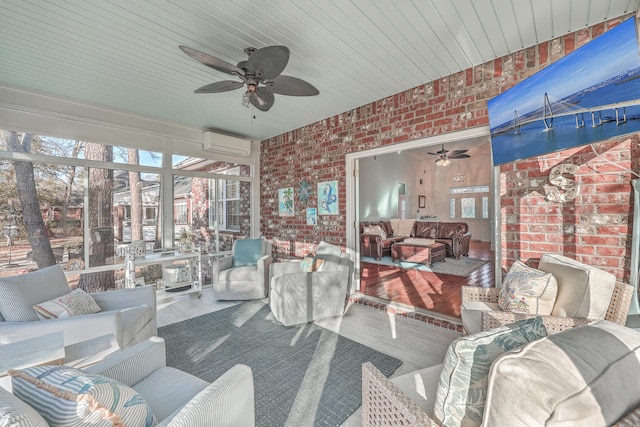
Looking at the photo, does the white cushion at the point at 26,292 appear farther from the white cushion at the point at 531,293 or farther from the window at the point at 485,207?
the window at the point at 485,207

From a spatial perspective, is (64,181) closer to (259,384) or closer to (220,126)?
(220,126)

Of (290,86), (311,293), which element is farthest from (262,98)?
(311,293)

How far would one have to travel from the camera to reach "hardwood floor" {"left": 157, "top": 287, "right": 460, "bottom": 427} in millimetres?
2305

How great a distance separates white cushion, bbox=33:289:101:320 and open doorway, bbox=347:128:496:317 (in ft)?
9.59

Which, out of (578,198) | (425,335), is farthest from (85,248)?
(578,198)

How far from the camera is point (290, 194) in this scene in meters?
4.72

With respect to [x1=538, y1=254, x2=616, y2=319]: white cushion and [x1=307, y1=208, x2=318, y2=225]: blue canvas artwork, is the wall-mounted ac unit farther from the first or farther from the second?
[x1=538, y1=254, x2=616, y2=319]: white cushion

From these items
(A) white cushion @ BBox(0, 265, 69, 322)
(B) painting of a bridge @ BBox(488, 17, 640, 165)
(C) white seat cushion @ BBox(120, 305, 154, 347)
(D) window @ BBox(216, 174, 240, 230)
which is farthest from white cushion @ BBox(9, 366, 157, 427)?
(D) window @ BBox(216, 174, 240, 230)

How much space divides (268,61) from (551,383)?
7.26ft

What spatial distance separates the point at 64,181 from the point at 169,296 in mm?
2007

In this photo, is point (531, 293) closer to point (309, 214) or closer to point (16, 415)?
point (16, 415)

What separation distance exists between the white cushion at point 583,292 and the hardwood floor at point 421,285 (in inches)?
50.0

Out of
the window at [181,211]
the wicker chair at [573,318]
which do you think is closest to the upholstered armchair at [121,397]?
the wicker chair at [573,318]

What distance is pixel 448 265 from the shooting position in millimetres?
5676
